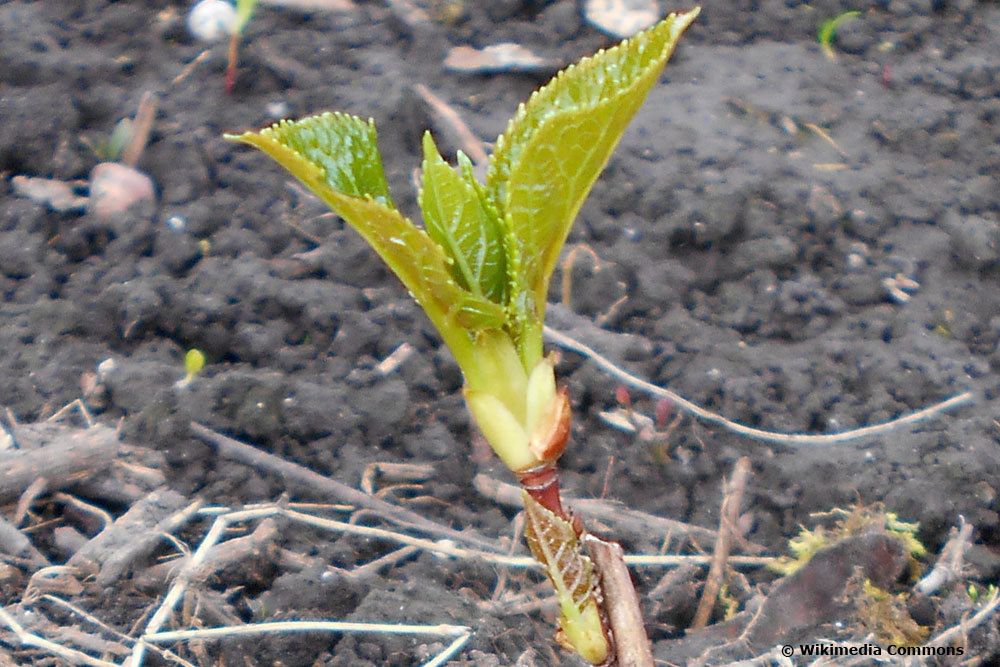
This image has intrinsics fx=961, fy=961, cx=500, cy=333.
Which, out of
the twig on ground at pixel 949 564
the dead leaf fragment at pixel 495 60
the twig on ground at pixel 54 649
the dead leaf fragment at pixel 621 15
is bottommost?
the twig on ground at pixel 949 564

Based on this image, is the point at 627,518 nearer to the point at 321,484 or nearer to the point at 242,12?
the point at 321,484

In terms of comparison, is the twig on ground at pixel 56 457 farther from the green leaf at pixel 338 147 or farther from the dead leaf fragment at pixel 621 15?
the dead leaf fragment at pixel 621 15

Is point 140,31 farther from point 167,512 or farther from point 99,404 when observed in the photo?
point 167,512

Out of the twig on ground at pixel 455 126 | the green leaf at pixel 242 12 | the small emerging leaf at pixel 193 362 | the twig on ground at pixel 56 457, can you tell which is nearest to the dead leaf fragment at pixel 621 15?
the twig on ground at pixel 455 126

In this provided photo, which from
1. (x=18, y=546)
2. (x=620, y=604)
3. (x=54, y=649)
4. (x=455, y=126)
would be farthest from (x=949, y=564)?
(x=455, y=126)

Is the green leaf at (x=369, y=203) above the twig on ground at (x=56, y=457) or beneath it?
above

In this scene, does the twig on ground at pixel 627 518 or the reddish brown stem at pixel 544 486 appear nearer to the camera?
the reddish brown stem at pixel 544 486

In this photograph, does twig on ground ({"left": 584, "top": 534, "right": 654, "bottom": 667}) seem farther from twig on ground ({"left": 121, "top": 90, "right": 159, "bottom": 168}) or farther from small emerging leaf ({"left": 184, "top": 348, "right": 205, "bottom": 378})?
twig on ground ({"left": 121, "top": 90, "right": 159, "bottom": 168})

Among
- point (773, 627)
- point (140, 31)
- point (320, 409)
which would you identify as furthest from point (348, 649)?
point (140, 31)
